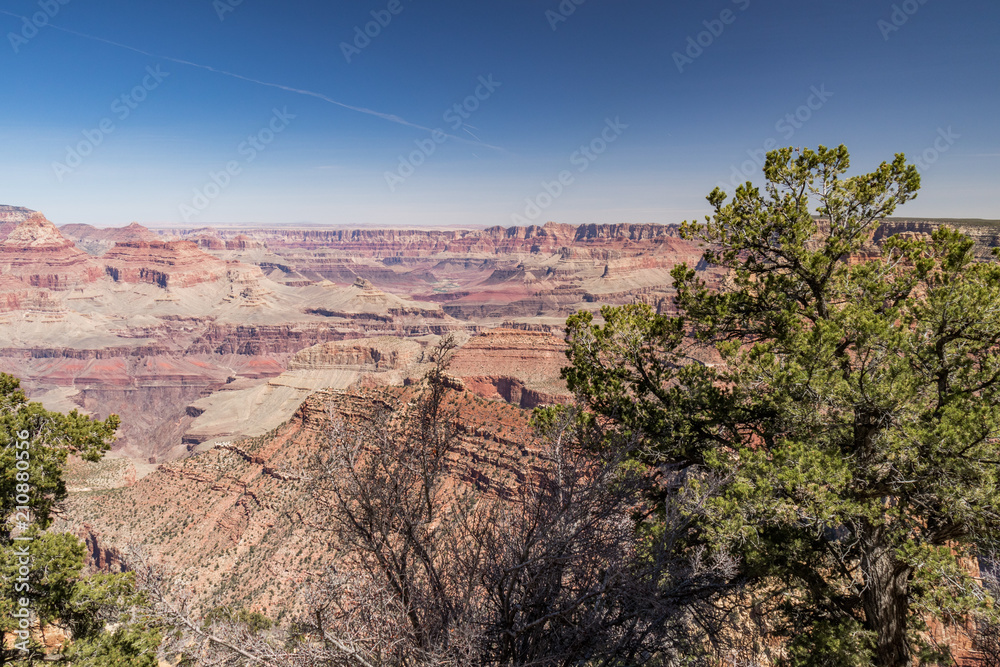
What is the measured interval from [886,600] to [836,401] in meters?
3.44

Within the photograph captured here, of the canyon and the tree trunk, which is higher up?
the tree trunk

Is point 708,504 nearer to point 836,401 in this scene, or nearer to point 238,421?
point 836,401

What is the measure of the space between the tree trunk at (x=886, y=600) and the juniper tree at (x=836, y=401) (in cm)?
3

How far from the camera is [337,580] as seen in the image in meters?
6.44

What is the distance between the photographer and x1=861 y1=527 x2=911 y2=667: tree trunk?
288 inches

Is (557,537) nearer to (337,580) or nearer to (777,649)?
(337,580)

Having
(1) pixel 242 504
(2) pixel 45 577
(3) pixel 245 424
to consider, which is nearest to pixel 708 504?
(2) pixel 45 577

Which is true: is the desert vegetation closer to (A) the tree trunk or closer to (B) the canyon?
(A) the tree trunk

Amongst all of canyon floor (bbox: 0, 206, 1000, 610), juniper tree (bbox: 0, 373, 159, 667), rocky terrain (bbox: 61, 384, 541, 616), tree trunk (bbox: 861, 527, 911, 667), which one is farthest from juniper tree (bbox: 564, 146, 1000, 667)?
rocky terrain (bbox: 61, 384, 541, 616)

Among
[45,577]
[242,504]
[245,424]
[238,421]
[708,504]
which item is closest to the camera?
[708,504]

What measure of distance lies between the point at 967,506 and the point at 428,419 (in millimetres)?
8032

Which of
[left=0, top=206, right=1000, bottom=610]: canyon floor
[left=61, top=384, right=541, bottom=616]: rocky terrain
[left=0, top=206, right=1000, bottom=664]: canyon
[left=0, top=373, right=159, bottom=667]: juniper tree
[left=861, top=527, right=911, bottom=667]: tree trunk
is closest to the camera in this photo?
[left=861, top=527, right=911, bottom=667]: tree trunk

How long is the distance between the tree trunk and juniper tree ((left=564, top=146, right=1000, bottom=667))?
27 millimetres

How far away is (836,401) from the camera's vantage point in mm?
7527
